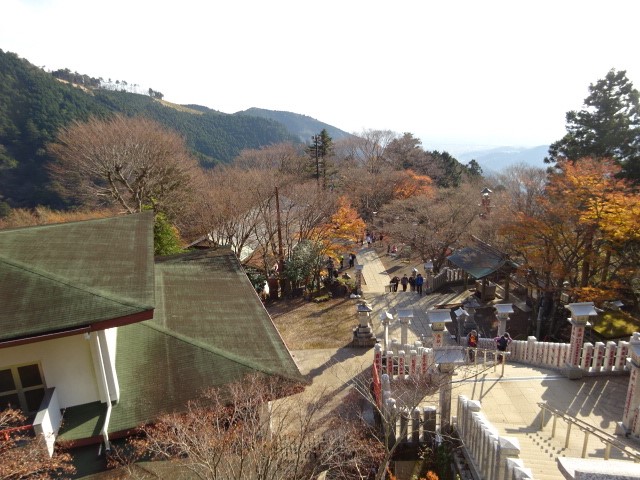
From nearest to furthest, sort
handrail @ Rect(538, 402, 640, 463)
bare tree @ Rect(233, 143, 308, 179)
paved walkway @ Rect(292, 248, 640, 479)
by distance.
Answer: handrail @ Rect(538, 402, 640, 463)
paved walkway @ Rect(292, 248, 640, 479)
bare tree @ Rect(233, 143, 308, 179)

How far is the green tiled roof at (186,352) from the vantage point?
26.1ft

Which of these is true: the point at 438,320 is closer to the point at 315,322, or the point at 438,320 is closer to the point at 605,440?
the point at 605,440

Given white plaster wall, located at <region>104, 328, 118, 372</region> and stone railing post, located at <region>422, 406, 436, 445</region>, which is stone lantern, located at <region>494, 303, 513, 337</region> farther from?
white plaster wall, located at <region>104, 328, 118, 372</region>

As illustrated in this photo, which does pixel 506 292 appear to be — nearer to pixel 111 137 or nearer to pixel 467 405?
pixel 467 405

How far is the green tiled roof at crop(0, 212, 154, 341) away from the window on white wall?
1228 mm

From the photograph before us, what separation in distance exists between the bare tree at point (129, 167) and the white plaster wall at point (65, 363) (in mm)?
19469

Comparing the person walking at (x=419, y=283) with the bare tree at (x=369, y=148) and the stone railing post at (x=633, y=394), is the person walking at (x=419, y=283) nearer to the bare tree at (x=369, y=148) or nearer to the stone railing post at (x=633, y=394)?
the stone railing post at (x=633, y=394)

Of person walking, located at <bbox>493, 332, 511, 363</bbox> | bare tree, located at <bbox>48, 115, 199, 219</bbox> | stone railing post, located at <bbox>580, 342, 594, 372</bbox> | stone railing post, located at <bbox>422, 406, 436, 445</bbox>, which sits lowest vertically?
stone railing post, located at <bbox>422, 406, 436, 445</bbox>

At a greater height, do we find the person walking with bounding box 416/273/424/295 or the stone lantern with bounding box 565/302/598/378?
the stone lantern with bounding box 565/302/598/378

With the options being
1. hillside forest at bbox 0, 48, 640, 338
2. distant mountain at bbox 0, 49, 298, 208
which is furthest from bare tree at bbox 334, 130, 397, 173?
distant mountain at bbox 0, 49, 298, 208

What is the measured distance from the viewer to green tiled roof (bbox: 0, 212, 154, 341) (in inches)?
281

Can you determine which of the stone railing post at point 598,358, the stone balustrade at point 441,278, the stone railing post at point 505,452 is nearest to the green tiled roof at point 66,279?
the stone railing post at point 505,452

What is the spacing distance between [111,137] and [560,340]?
31.3m

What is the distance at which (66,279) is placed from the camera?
26.3 feet
